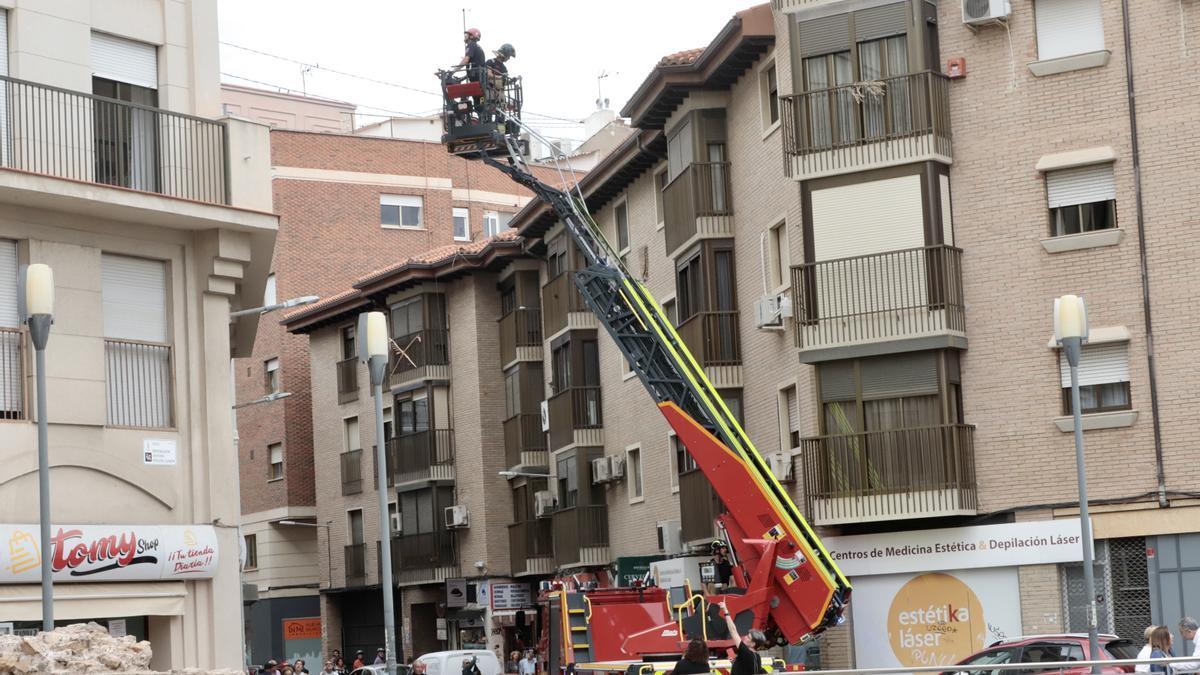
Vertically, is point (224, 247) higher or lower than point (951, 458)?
higher

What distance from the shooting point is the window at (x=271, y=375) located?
59.7 meters

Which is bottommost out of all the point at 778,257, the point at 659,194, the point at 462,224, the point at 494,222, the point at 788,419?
the point at 788,419

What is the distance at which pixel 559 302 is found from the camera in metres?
45.6

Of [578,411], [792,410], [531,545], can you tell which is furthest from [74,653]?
[531,545]

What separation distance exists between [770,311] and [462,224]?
32.8m

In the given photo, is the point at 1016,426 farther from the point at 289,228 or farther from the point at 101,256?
the point at 289,228

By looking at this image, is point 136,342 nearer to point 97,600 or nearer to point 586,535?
point 97,600

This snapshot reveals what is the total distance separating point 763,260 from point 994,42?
6.23 metres

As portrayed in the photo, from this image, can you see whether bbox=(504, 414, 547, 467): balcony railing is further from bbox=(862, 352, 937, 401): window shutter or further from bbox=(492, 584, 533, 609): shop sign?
bbox=(862, 352, 937, 401): window shutter

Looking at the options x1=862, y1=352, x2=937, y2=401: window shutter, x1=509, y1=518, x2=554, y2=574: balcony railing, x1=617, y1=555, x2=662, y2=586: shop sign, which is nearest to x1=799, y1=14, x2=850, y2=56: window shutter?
x1=862, y1=352, x2=937, y2=401: window shutter

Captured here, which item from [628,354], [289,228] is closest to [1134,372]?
[628,354]

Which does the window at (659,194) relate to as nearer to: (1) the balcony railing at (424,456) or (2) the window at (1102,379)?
(2) the window at (1102,379)

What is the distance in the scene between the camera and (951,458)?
93.5ft

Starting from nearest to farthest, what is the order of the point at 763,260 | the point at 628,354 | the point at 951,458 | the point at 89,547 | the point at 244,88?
the point at 89,547 < the point at 628,354 < the point at 951,458 < the point at 763,260 < the point at 244,88
